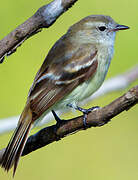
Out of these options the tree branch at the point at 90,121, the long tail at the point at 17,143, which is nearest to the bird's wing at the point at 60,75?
the long tail at the point at 17,143

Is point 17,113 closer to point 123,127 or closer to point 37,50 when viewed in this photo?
point 37,50

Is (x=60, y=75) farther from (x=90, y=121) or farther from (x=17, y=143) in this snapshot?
(x=90, y=121)

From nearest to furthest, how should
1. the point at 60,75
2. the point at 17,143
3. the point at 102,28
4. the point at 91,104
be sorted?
the point at 17,143, the point at 60,75, the point at 102,28, the point at 91,104

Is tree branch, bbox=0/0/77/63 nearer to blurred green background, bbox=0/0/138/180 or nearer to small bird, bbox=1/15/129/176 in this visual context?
small bird, bbox=1/15/129/176

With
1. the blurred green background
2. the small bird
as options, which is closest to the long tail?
the small bird

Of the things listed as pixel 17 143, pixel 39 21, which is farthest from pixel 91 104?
pixel 39 21

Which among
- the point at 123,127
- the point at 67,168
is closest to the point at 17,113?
the point at 67,168

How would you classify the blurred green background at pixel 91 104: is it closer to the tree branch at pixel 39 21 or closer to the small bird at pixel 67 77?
the small bird at pixel 67 77
